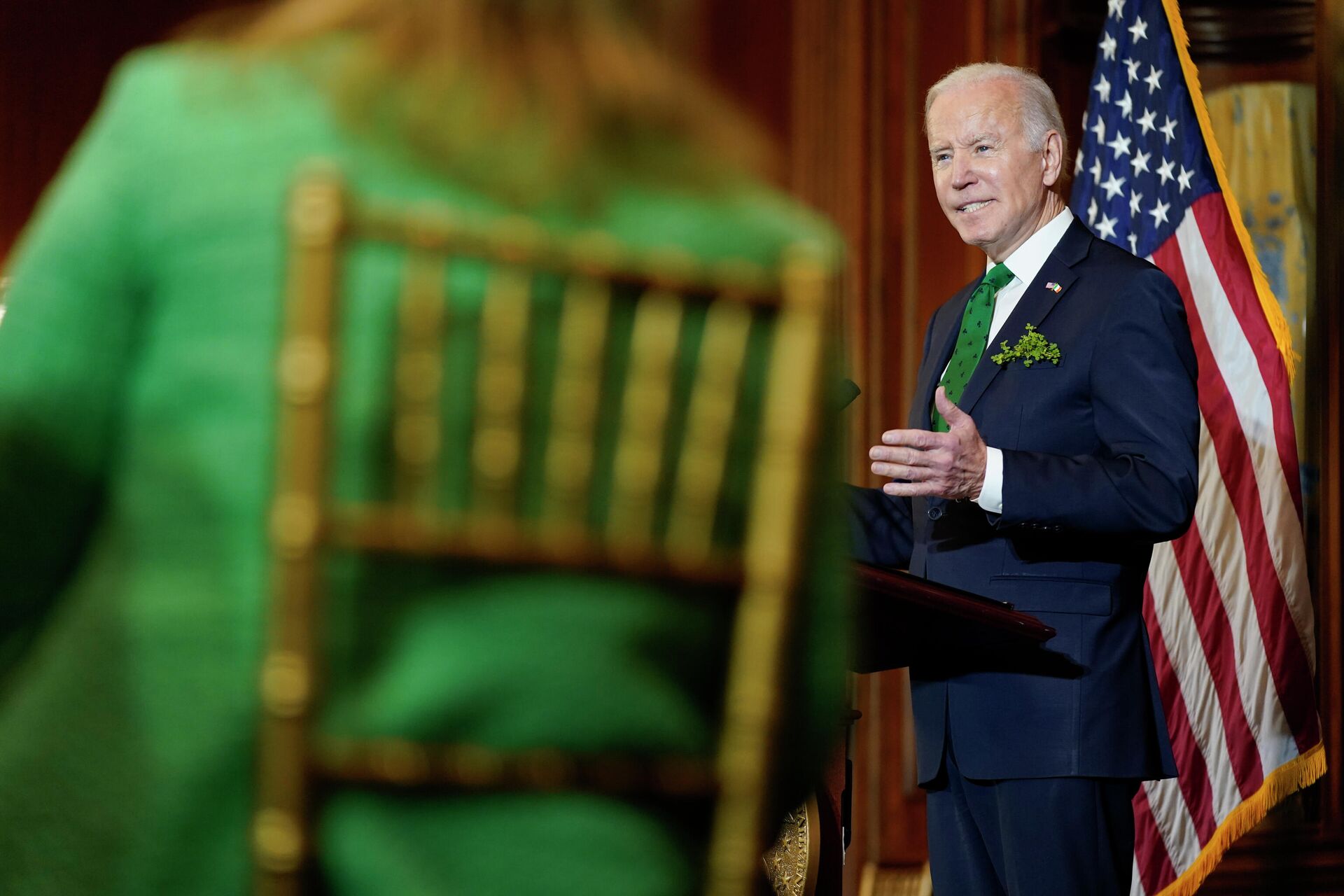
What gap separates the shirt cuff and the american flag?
1.73 metres

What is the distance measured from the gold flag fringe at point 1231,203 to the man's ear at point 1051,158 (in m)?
1.42

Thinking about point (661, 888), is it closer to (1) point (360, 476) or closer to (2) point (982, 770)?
(1) point (360, 476)

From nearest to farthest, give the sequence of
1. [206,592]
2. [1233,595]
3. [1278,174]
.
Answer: [206,592]
[1233,595]
[1278,174]

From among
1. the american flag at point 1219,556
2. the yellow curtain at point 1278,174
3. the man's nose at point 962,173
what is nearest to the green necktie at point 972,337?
the man's nose at point 962,173

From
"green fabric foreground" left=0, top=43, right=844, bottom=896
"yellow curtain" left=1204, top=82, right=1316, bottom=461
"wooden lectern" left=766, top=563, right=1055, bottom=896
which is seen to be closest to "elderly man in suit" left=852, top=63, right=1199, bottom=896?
"wooden lectern" left=766, top=563, right=1055, bottom=896

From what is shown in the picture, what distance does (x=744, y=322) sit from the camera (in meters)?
0.90

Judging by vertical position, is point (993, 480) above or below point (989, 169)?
below

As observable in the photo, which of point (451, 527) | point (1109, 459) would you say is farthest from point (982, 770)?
point (451, 527)

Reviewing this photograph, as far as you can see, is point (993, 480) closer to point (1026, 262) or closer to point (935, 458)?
point (935, 458)

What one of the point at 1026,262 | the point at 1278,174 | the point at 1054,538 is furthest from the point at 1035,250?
the point at 1278,174

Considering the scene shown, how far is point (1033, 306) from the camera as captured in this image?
2355 mm

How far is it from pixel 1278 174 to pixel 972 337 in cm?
265

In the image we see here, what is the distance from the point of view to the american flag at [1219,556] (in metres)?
3.60

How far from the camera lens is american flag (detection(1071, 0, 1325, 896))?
11.8 feet
